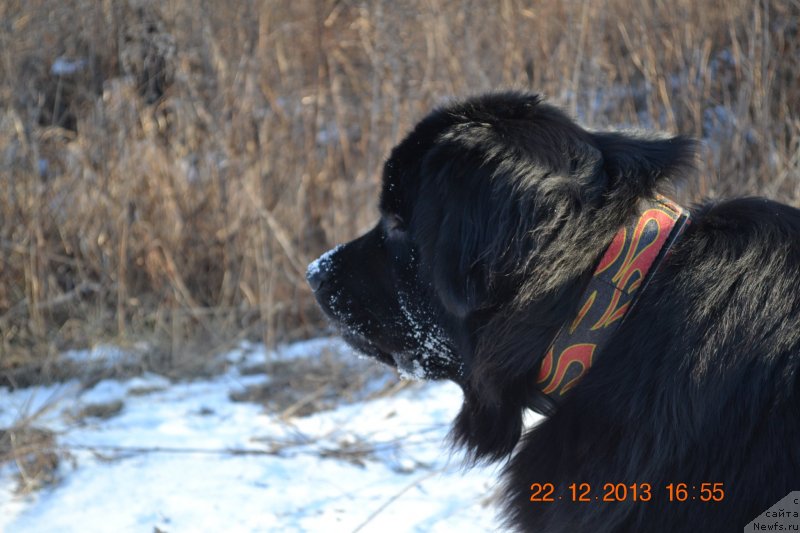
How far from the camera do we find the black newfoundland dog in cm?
167

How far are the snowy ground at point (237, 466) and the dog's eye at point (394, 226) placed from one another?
2.60 ft

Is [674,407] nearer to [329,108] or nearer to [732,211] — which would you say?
[732,211]

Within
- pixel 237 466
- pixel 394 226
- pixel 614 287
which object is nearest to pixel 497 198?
pixel 614 287

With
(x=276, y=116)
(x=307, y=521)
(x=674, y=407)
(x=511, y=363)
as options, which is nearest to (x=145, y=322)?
(x=276, y=116)

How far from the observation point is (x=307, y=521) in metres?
2.85

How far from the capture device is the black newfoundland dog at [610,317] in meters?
1.67

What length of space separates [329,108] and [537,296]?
404 centimetres

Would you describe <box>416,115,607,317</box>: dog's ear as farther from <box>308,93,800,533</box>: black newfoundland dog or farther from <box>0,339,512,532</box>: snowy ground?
<box>0,339,512,532</box>: snowy ground
